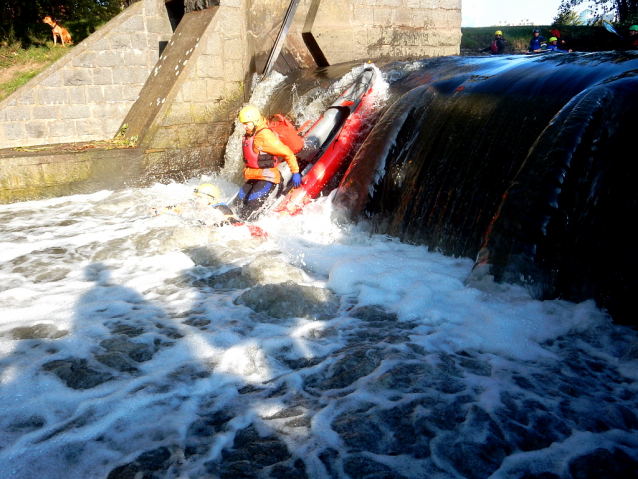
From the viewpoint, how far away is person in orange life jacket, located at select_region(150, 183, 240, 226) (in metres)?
5.70

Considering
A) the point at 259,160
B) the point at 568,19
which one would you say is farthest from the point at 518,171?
the point at 568,19

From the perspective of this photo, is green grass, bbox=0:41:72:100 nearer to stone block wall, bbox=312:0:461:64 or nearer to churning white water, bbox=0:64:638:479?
stone block wall, bbox=312:0:461:64

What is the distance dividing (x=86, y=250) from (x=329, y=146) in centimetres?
297

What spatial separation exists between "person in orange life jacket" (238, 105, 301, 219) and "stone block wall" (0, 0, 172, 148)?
4.47 m

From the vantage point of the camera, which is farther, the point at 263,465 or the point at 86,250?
the point at 86,250

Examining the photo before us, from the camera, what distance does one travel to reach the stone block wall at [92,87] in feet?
28.5

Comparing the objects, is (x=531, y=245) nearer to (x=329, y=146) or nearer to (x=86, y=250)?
(x=329, y=146)

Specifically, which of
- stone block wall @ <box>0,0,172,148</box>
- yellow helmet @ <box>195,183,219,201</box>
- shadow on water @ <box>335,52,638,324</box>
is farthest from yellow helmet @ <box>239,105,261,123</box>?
stone block wall @ <box>0,0,172,148</box>

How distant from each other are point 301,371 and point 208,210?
339cm

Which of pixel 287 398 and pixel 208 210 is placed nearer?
pixel 287 398

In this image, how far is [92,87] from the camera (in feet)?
29.9

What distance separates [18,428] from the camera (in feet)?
7.72

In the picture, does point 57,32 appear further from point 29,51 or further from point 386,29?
point 386,29

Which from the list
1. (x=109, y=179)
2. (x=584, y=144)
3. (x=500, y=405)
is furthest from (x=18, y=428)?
(x=109, y=179)
